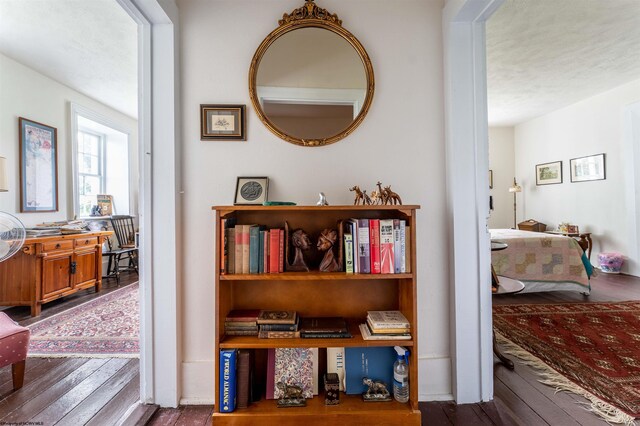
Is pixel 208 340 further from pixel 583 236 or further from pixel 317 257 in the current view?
pixel 583 236

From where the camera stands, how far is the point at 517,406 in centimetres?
157

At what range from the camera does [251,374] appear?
1.45 meters

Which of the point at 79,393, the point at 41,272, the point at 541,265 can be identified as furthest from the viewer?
the point at 541,265

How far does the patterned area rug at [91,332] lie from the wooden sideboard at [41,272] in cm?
28

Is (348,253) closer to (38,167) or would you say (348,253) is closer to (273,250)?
(273,250)

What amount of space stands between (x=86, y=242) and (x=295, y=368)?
11.0ft

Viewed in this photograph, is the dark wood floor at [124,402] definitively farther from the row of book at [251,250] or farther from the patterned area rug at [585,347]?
the row of book at [251,250]

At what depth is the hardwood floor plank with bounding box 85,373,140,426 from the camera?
4.84 feet

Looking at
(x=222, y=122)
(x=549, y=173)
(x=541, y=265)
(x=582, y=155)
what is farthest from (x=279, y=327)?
(x=549, y=173)

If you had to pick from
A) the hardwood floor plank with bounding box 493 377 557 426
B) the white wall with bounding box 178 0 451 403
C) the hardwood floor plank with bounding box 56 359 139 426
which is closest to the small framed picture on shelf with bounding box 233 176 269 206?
the white wall with bounding box 178 0 451 403

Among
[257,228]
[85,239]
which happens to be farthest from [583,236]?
[85,239]

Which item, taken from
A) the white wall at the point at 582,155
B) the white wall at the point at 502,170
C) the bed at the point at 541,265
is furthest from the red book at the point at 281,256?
the white wall at the point at 502,170

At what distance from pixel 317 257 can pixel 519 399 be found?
1.37 meters

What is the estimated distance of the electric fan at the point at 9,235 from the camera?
1.76m
